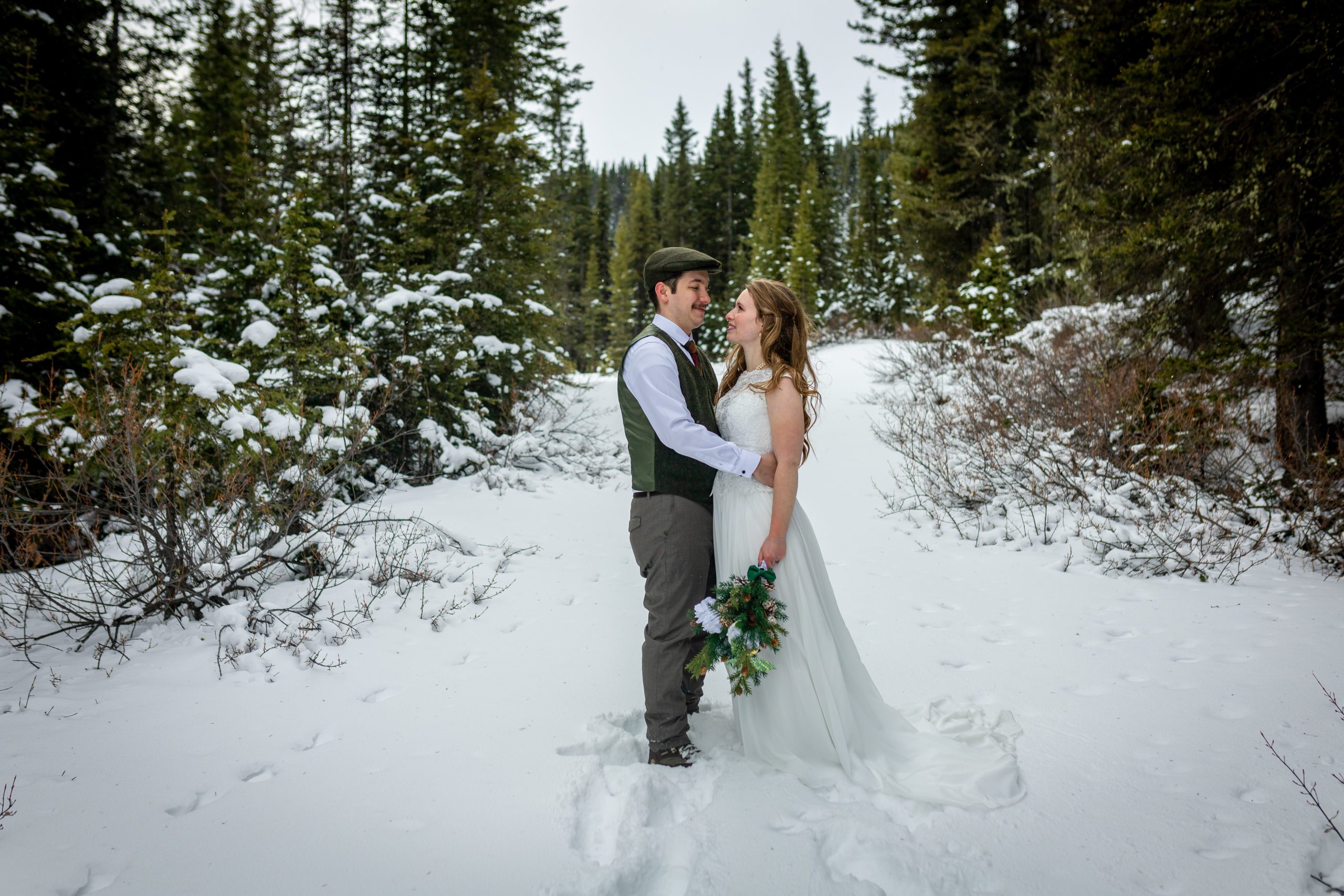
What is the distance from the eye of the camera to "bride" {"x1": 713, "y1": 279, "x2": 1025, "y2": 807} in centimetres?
272

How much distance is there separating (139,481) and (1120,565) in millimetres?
7758

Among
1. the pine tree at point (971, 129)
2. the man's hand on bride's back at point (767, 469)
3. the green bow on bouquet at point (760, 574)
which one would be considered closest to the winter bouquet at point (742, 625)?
the green bow on bouquet at point (760, 574)

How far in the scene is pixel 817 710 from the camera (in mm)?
2787

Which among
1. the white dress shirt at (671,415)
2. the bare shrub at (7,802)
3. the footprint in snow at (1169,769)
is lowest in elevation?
the footprint in snow at (1169,769)

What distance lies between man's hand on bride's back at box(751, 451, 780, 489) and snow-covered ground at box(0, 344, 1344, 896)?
51.4 inches

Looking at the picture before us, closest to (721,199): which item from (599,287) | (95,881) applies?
(599,287)

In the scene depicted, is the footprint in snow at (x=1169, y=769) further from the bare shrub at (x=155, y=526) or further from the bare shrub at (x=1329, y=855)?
the bare shrub at (x=155, y=526)

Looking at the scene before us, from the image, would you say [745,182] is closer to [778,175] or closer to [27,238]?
[778,175]

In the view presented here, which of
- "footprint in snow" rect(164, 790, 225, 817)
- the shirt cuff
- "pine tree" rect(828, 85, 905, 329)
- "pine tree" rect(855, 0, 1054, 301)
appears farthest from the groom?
"pine tree" rect(828, 85, 905, 329)

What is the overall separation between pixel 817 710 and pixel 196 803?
257 centimetres

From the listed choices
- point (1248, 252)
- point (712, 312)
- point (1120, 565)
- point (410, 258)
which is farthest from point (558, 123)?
point (712, 312)

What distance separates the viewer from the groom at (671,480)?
106 inches

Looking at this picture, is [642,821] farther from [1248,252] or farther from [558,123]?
[558,123]

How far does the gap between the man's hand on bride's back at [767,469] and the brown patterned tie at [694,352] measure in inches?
22.2
